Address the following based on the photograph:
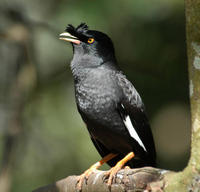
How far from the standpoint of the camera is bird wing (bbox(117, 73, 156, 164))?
4902mm

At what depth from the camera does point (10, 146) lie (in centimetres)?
620

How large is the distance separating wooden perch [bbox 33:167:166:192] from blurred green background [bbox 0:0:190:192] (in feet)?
7.03

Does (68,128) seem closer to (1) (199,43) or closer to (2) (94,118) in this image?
(2) (94,118)

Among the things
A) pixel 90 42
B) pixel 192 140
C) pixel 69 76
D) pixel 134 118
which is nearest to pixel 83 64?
pixel 90 42

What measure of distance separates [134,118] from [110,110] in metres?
0.34

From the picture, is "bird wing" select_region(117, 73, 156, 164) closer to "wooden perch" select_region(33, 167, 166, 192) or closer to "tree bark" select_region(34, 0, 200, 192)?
"wooden perch" select_region(33, 167, 166, 192)

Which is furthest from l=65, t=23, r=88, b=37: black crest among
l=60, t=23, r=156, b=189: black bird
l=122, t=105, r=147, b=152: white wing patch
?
l=122, t=105, r=147, b=152: white wing patch

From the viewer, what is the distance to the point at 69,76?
8430 mm

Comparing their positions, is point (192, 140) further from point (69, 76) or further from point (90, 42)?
point (69, 76)

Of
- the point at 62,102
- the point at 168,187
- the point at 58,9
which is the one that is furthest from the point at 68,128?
the point at 168,187

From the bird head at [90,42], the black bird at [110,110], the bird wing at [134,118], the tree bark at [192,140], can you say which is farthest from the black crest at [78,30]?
the tree bark at [192,140]

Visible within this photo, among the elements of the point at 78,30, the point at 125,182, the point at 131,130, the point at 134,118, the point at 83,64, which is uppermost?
the point at 78,30

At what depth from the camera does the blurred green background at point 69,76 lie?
273 inches

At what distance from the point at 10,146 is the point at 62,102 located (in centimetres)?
270
